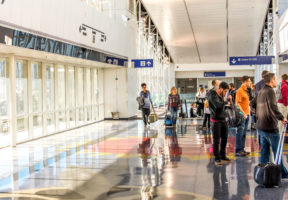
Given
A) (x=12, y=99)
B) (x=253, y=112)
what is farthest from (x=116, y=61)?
(x=253, y=112)

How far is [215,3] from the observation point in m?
20.6

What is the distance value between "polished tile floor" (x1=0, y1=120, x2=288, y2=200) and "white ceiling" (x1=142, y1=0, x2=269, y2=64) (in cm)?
1238

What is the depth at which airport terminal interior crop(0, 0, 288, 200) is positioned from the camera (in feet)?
18.8

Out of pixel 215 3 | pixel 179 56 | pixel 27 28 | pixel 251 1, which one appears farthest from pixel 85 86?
pixel 179 56

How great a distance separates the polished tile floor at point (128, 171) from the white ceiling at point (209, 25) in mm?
12385

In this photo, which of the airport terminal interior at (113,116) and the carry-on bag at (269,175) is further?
the airport terminal interior at (113,116)

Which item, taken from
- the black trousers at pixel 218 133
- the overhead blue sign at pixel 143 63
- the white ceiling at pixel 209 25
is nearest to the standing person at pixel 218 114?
the black trousers at pixel 218 133

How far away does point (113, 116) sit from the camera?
1836 cm

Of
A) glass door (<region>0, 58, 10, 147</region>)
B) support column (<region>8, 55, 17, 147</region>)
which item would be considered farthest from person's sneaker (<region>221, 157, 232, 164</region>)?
glass door (<region>0, 58, 10, 147</region>)

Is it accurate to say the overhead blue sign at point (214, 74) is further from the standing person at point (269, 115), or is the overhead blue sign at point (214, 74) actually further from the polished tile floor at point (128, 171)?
the standing person at point (269, 115)

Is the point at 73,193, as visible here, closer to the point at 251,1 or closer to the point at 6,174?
the point at 6,174

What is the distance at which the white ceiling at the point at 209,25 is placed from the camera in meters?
21.3

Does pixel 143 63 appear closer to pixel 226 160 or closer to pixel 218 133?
pixel 226 160

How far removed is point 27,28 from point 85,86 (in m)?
7.60
